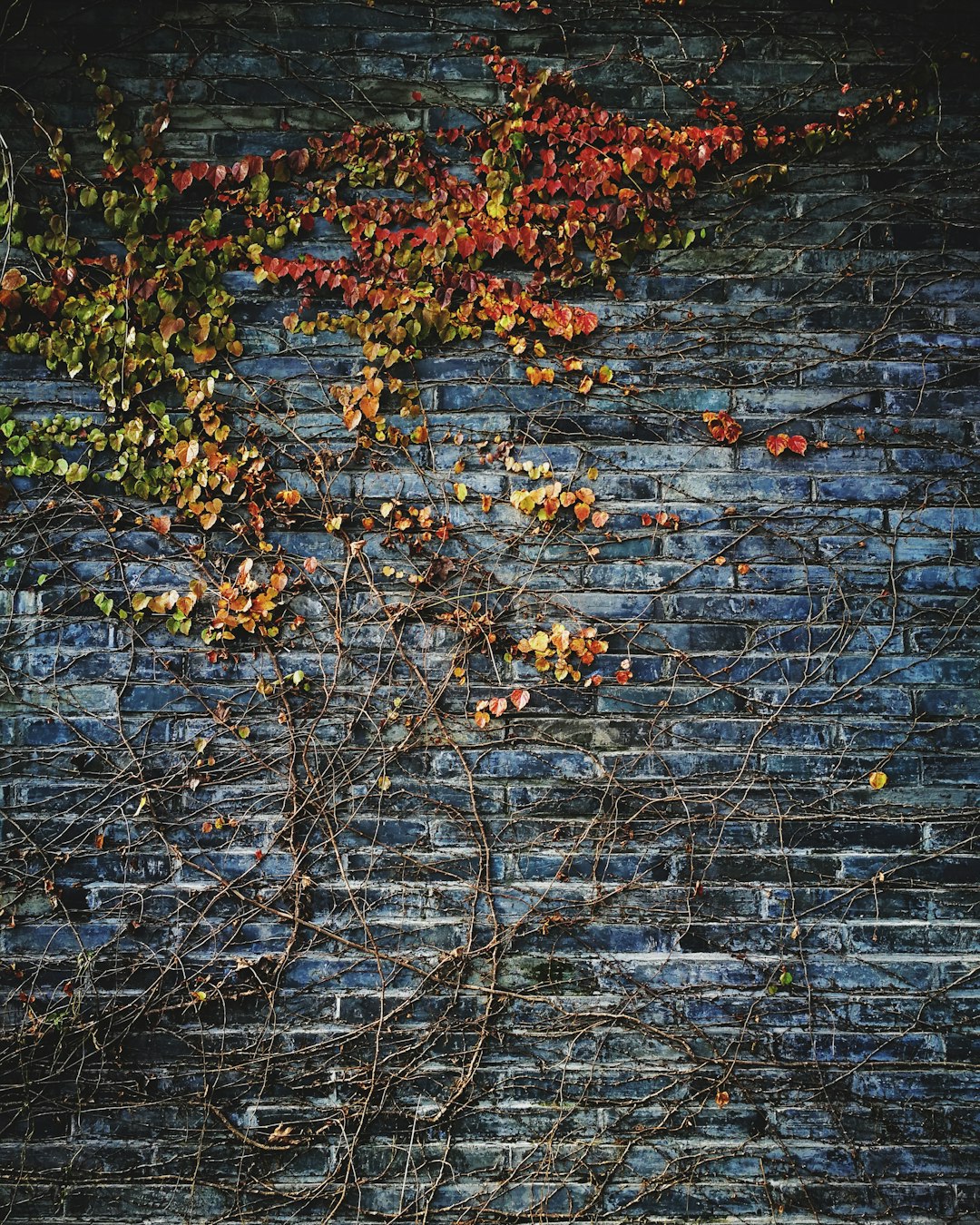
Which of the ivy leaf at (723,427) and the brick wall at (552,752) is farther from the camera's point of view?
the ivy leaf at (723,427)

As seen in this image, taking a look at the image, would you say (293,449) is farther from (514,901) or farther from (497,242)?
(514,901)

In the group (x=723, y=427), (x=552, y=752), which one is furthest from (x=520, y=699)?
(x=723, y=427)

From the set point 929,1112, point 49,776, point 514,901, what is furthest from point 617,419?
point 929,1112

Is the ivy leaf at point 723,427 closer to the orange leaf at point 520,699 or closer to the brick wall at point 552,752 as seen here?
the brick wall at point 552,752

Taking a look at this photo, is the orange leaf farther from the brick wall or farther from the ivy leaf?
the ivy leaf

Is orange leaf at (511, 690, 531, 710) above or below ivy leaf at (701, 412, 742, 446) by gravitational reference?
below

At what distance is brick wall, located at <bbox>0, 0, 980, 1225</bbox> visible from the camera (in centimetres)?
190

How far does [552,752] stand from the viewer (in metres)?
2.01

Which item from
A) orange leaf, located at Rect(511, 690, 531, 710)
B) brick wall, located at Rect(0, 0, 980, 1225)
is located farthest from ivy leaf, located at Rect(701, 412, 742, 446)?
orange leaf, located at Rect(511, 690, 531, 710)

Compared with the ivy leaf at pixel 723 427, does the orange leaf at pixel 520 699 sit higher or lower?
lower

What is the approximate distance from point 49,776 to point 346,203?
1.73m

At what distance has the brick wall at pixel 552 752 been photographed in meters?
1.90

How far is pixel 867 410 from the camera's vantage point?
6.84ft

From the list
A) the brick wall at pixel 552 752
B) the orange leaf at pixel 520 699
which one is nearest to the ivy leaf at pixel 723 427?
the brick wall at pixel 552 752
